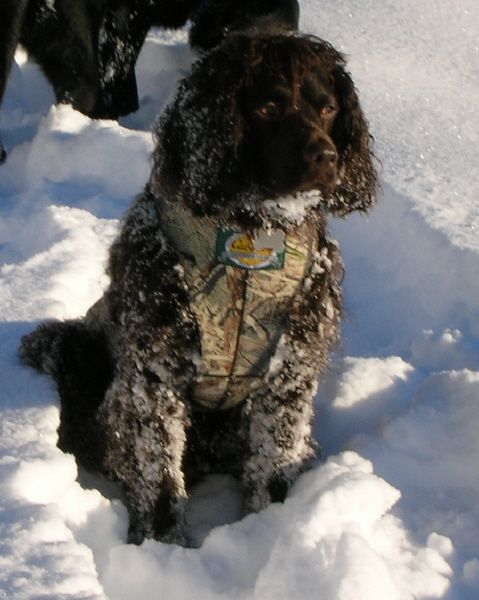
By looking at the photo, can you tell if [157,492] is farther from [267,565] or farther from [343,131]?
[343,131]

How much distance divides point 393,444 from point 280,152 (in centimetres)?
100

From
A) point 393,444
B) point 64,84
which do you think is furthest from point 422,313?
point 64,84

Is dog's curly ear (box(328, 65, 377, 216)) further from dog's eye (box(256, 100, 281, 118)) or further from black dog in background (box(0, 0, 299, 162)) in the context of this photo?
black dog in background (box(0, 0, 299, 162))

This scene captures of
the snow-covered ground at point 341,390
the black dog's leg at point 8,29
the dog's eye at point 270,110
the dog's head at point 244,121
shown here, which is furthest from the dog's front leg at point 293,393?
the black dog's leg at point 8,29

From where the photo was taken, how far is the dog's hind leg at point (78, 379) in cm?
243

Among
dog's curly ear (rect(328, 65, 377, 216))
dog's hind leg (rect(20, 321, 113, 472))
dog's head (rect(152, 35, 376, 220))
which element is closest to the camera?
dog's head (rect(152, 35, 376, 220))

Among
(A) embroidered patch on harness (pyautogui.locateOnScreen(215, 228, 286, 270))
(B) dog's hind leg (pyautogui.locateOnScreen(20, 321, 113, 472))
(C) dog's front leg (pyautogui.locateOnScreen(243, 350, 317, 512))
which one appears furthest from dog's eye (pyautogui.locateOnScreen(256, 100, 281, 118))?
(B) dog's hind leg (pyautogui.locateOnScreen(20, 321, 113, 472))

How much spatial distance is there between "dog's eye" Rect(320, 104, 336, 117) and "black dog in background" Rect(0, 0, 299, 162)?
8.01ft

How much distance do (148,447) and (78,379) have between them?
0.36 m

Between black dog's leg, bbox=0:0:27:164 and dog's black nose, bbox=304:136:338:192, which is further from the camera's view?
black dog's leg, bbox=0:0:27:164

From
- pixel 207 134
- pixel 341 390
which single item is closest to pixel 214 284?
pixel 207 134

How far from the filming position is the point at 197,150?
2.01m

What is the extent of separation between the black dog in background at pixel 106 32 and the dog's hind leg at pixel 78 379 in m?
2.19

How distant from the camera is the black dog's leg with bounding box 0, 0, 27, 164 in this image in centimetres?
390
